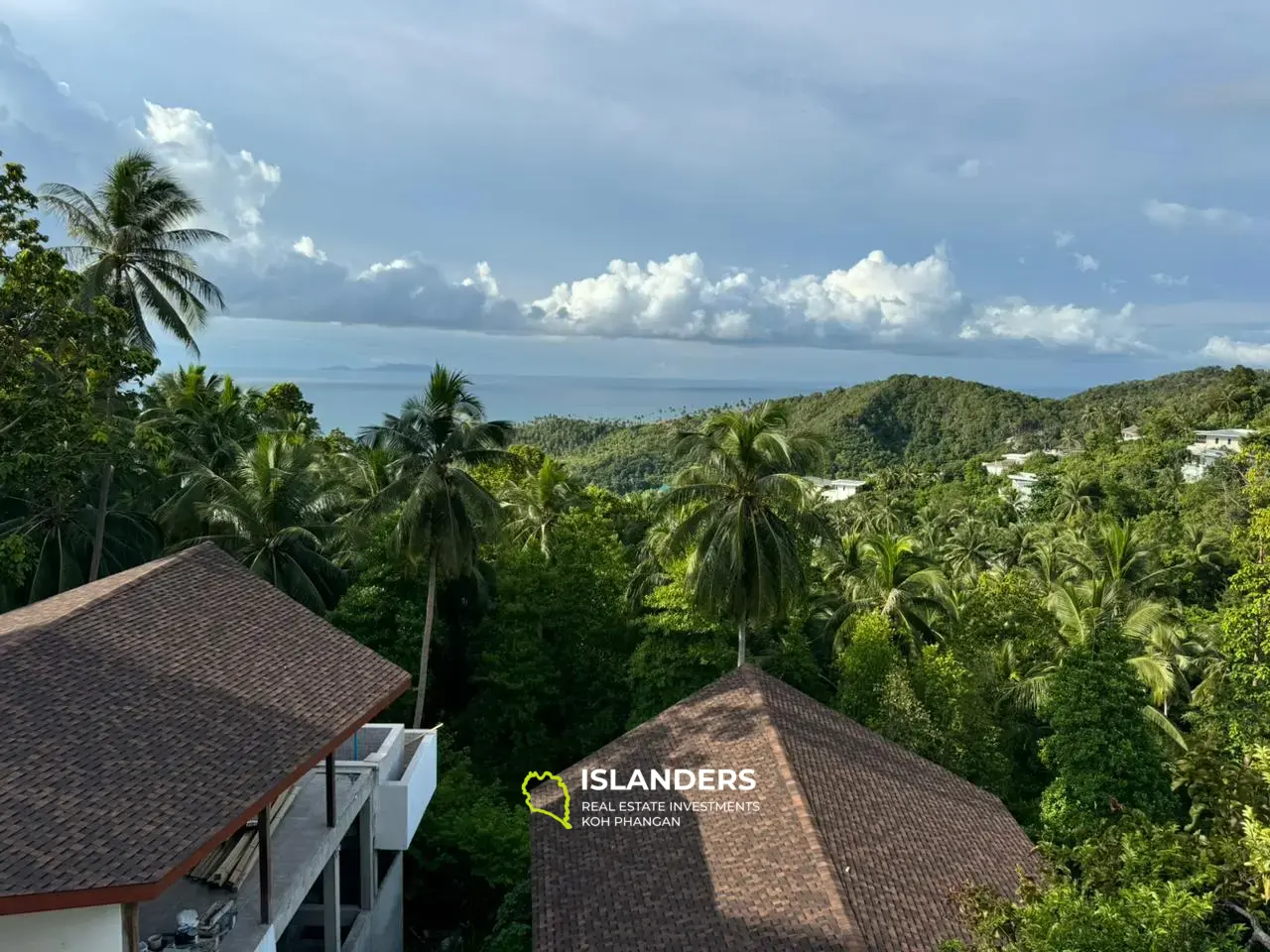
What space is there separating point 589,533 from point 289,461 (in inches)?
315

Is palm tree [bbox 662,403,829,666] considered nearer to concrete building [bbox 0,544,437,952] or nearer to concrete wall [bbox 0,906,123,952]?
concrete building [bbox 0,544,437,952]

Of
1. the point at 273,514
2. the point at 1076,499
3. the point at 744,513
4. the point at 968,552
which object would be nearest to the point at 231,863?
the point at 273,514

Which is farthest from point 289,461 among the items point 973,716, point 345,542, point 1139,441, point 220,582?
point 1139,441

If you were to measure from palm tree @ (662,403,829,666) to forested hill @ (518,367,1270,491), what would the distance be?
81686 mm

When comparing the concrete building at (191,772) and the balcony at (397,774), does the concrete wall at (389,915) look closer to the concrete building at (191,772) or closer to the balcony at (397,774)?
the concrete building at (191,772)

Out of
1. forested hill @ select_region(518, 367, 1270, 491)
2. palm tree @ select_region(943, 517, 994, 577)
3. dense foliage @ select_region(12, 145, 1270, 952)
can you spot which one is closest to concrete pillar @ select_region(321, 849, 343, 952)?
dense foliage @ select_region(12, 145, 1270, 952)

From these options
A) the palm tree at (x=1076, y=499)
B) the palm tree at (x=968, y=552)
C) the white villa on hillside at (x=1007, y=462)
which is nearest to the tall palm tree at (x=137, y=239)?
the palm tree at (x=968, y=552)

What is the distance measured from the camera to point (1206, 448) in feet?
228

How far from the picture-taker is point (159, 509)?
904 inches

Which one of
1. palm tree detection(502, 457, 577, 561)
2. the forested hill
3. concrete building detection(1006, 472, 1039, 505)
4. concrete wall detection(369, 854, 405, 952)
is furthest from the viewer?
the forested hill

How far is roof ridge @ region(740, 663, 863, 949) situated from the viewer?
1038 centimetres

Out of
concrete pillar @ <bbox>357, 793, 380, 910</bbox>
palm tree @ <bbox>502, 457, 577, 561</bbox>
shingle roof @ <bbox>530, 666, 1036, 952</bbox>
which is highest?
palm tree @ <bbox>502, 457, 577, 561</bbox>

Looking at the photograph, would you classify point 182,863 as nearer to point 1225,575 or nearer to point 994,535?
point 1225,575

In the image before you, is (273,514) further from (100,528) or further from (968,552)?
(968,552)
